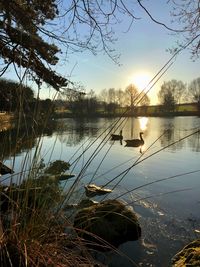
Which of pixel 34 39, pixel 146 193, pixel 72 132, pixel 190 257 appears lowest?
pixel 146 193

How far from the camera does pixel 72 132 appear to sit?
4.62 metres

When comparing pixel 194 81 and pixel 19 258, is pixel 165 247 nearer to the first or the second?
pixel 19 258

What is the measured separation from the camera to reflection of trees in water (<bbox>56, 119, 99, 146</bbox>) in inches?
132

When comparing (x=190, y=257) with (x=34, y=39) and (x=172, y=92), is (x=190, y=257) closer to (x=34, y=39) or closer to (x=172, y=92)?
(x=34, y=39)

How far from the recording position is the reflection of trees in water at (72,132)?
3363 mm

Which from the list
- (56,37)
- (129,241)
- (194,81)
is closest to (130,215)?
(129,241)

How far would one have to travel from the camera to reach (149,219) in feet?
25.8

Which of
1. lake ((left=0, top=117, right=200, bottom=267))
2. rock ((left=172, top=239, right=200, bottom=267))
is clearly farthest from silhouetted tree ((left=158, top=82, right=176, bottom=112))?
rock ((left=172, top=239, right=200, bottom=267))

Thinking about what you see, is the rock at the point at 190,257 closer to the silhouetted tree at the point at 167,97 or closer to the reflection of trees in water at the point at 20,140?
the reflection of trees in water at the point at 20,140

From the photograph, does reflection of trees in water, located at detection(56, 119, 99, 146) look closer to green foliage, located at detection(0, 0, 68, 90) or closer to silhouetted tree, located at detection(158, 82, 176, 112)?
green foliage, located at detection(0, 0, 68, 90)

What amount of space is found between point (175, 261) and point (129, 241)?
5.80 ft

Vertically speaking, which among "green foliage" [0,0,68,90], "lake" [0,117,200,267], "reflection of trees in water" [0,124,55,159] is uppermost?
"green foliage" [0,0,68,90]

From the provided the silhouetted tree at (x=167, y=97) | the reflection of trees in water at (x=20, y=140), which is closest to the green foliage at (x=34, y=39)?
the reflection of trees in water at (x=20, y=140)

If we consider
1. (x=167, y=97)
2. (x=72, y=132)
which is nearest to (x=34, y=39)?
(x=72, y=132)
